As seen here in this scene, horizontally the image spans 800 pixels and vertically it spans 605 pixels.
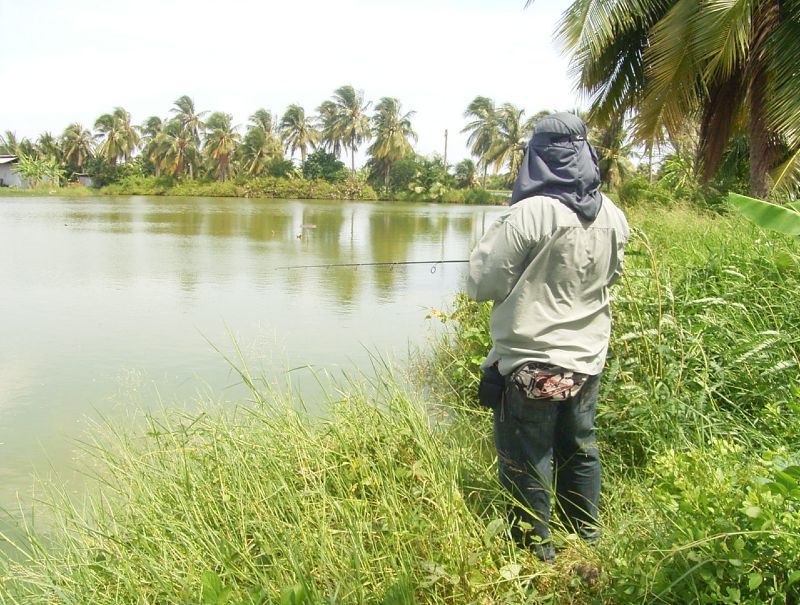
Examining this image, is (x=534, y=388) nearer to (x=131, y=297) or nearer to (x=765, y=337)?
(x=765, y=337)

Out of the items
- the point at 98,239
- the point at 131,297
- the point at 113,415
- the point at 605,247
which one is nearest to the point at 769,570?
the point at 605,247

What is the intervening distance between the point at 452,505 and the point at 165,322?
5741 millimetres

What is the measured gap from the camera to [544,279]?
2.07 metres

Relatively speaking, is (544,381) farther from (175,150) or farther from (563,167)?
(175,150)

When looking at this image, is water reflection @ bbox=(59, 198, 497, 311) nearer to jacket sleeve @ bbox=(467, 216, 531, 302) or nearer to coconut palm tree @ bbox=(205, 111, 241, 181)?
jacket sleeve @ bbox=(467, 216, 531, 302)

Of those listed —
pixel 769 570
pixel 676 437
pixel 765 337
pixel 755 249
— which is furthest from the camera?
pixel 755 249

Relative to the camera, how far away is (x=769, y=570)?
1527 mm

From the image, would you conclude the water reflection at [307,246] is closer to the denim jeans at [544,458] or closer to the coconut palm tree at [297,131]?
the denim jeans at [544,458]

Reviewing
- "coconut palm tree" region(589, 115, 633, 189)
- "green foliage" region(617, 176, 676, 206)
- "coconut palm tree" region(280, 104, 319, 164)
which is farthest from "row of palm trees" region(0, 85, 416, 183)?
"green foliage" region(617, 176, 676, 206)

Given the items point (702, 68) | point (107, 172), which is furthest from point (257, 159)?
point (702, 68)

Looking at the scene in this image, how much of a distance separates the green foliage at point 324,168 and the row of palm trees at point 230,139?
6.96 ft

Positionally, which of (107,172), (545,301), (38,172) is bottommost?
(545,301)

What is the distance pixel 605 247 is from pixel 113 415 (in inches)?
136

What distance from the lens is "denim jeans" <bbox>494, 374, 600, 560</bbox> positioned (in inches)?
81.9
